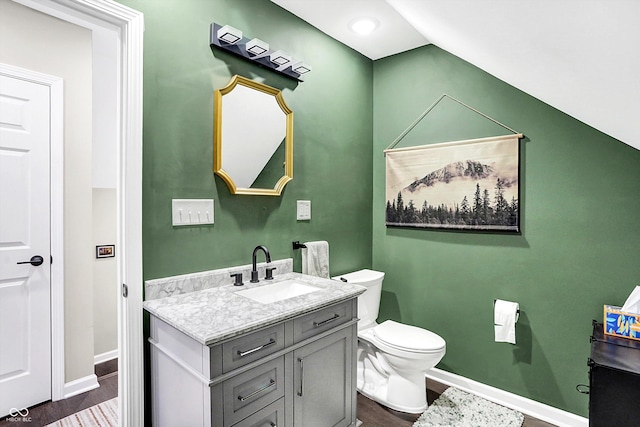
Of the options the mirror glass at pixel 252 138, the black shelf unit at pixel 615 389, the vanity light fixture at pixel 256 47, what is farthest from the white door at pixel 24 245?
the black shelf unit at pixel 615 389

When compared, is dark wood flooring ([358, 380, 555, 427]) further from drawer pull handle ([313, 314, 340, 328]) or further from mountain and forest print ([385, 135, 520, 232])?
mountain and forest print ([385, 135, 520, 232])

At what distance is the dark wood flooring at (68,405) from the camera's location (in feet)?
6.61

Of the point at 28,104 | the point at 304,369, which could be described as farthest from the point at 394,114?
the point at 28,104

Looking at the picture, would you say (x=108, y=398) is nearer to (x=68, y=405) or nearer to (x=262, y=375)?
(x=68, y=405)

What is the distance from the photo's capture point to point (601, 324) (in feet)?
6.19

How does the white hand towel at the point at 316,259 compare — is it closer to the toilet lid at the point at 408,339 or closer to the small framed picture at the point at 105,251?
the toilet lid at the point at 408,339

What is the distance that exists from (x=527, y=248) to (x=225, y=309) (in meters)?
1.92

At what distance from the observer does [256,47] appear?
182cm

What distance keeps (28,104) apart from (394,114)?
8.31ft

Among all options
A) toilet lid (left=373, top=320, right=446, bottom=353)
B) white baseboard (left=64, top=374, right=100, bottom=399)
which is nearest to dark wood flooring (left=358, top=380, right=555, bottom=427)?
toilet lid (left=373, top=320, right=446, bottom=353)

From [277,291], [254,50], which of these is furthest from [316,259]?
[254,50]

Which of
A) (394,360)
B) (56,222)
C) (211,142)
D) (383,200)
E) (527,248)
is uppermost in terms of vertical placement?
(211,142)

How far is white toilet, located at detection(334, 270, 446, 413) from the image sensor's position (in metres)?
2.05

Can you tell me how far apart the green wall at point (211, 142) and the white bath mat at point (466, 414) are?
3.68 ft
